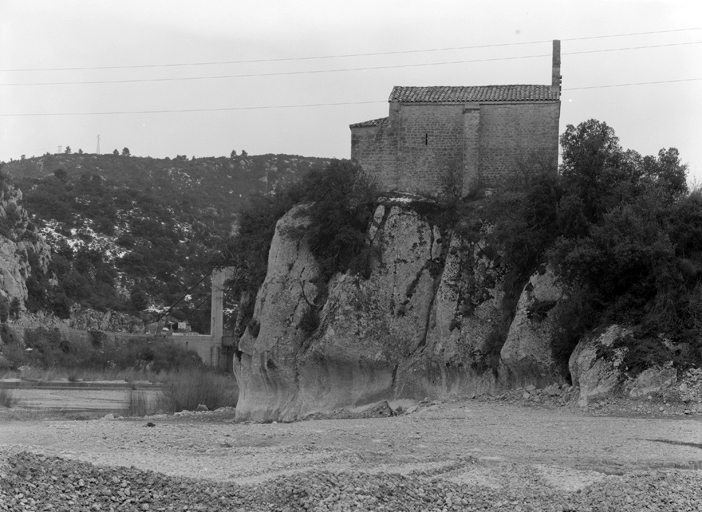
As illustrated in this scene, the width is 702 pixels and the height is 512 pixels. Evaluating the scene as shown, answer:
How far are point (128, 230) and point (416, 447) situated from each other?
8164 centimetres

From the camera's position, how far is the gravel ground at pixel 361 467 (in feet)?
49.5

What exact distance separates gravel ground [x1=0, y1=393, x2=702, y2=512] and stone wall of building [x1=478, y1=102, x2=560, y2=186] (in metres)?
16.2

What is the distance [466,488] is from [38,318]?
65.2m

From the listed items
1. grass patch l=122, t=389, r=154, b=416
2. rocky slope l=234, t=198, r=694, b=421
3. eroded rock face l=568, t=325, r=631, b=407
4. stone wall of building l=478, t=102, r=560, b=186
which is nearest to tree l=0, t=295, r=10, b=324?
grass patch l=122, t=389, r=154, b=416

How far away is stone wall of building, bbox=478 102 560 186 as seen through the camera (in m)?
37.2

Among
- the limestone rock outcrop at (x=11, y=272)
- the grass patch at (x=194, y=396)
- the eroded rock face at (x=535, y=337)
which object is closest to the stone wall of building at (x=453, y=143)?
the eroded rock face at (x=535, y=337)

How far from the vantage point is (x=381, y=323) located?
35.5 metres

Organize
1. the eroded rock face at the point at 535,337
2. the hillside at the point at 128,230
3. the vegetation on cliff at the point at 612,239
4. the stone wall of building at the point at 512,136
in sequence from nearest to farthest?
the vegetation on cliff at the point at 612,239 < the eroded rock face at the point at 535,337 < the stone wall of building at the point at 512,136 < the hillside at the point at 128,230

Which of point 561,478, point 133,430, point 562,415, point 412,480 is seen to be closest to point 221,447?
point 133,430

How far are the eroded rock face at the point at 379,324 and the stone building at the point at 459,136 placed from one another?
Answer: 2.26 metres

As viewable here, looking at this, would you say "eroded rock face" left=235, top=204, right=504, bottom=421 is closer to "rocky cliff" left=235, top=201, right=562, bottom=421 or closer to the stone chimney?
"rocky cliff" left=235, top=201, right=562, bottom=421

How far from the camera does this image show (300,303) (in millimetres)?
37156

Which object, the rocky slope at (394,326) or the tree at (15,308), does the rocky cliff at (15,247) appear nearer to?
the tree at (15,308)

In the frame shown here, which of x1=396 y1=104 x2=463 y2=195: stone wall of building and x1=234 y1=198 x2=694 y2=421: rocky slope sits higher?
x1=396 y1=104 x2=463 y2=195: stone wall of building
